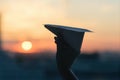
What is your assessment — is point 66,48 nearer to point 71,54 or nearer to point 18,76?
point 71,54

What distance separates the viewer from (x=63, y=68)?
2961 mm

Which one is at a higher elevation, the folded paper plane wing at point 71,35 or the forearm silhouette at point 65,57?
the folded paper plane wing at point 71,35

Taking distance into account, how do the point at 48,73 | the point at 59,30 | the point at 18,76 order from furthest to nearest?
1. the point at 48,73
2. the point at 18,76
3. the point at 59,30

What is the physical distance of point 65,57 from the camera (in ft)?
9.67

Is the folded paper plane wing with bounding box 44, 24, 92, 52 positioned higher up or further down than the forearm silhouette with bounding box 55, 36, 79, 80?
higher up

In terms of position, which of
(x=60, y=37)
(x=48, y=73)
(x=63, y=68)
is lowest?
(x=48, y=73)

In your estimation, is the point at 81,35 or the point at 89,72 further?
the point at 89,72

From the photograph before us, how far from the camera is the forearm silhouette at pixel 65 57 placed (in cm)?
292

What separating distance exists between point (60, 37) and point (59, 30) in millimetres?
41

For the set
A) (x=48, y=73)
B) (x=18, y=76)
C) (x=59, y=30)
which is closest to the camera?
(x=59, y=30)

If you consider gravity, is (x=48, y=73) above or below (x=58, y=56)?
below

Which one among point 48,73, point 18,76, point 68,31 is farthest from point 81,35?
point 48,73

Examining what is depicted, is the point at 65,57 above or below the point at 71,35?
below

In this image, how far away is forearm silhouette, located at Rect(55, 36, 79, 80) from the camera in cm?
292
